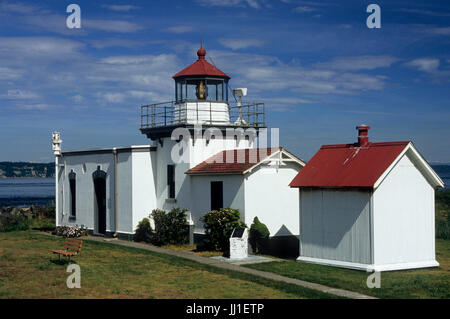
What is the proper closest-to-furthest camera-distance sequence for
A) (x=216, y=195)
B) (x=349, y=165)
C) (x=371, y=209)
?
(x=371, y=209), (x=349, y=165), (x=216, y=195)

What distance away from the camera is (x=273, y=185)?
71.6 ft

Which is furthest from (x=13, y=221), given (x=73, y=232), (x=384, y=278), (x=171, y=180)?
(x=384, y=278)

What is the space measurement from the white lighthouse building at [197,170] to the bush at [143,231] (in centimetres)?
29

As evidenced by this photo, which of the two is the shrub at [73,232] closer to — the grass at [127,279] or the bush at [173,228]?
the grass at [127,279]

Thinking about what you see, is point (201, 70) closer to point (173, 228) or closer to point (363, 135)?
point (173, 228)

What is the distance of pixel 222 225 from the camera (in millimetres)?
20969

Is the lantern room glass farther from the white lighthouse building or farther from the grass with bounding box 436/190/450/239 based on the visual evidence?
the grass with bounding box 436/190/450/239

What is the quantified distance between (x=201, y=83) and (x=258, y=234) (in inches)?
281

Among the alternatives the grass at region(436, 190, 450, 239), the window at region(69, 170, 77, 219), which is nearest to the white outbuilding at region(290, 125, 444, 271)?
the grass at region(436, 190, 450, 239)

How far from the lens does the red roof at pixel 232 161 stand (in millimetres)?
21484

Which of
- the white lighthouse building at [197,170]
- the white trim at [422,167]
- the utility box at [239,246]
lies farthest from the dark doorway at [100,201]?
the white trim at [422,167]

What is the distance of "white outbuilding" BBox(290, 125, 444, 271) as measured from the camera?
16812mm

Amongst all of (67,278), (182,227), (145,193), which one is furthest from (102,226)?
(67,278)
